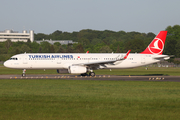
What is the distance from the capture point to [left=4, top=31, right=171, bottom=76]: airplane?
43312 millimetres

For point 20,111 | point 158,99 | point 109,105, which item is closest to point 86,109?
point 109,105

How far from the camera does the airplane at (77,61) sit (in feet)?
142

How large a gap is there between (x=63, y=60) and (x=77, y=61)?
232cm

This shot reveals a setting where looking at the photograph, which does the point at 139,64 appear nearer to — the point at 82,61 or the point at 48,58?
the point at 82,61

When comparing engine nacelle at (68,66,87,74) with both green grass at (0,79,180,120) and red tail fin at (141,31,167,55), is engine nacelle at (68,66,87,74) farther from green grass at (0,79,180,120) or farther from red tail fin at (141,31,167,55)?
green grass at (0,79,180,120)

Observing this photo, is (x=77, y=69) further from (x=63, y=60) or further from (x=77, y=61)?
(x=63, y=60)

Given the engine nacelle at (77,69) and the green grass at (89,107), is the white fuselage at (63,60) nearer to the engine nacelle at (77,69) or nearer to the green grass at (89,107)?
the engine nacelle at (77,69)

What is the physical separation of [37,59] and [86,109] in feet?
97.1

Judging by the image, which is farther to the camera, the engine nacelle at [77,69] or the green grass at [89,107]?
the engine nacelle at [77,69]

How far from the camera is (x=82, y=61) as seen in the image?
45.3 m

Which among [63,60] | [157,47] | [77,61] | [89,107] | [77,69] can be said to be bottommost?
[89,107]

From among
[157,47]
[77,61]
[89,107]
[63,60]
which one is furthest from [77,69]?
[89,107]

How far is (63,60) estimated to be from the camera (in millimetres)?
44500

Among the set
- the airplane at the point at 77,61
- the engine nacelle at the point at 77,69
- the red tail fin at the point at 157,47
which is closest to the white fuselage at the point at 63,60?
the airplane at the point at 77,61
